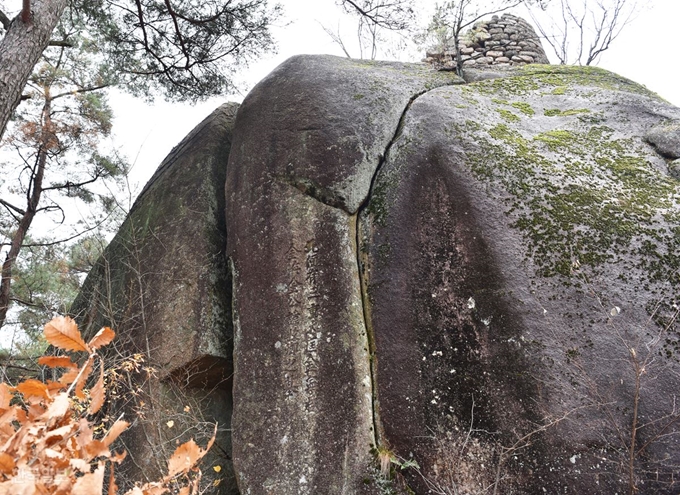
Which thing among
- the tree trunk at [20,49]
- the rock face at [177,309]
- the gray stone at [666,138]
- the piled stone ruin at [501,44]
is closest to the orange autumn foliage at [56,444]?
the rock face at [177,309]

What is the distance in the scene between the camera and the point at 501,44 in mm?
7555

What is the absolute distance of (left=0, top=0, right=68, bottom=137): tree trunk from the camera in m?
3.78

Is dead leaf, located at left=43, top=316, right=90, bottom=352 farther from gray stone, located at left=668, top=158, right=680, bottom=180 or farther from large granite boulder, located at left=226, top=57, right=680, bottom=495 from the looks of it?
gray stone, located at left=668, top=158, right=680, bottom=180

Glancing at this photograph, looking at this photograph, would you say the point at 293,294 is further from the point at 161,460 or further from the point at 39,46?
the point at 39,46

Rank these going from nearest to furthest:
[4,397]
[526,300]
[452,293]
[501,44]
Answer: [4,397] → [526,300] → [452,293] → [501,44]

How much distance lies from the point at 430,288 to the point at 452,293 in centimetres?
15

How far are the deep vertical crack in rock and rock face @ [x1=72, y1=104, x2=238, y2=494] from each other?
4.53 feet

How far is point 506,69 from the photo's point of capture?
5375 millimetres

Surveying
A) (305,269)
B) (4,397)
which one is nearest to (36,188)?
(305,269)

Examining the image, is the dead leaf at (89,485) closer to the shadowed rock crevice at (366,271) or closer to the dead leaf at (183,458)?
the dead leaf at (183,458)

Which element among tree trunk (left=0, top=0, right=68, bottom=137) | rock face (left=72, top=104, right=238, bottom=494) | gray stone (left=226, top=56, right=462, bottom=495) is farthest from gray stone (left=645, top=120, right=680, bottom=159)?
tree trunk (left=0, top=0, right=68, bottom=137)

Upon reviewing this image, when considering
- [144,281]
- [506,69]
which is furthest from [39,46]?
[506,69]

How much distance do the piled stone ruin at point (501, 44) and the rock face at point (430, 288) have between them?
2.89 m

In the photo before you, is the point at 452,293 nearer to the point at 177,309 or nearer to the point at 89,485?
the point at 177,309
